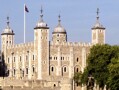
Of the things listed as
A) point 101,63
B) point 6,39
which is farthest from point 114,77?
→ point 6,39

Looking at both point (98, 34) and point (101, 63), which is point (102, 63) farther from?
point (98, 34)

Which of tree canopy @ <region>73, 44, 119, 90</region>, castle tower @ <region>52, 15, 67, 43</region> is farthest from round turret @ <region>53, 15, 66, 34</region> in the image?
tree canopy @ <region>73, 44, 119, 90</region>

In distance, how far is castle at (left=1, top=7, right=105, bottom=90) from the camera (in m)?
103

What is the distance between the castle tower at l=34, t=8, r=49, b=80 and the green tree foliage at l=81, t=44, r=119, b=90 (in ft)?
64.6

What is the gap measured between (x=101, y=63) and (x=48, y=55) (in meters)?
25.5

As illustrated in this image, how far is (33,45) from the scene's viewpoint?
105500 millimetres

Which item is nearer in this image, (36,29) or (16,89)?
(16,89)

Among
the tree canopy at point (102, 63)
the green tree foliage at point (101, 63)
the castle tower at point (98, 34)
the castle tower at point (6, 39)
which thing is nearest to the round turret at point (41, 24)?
the castle tower at point (98, 34)

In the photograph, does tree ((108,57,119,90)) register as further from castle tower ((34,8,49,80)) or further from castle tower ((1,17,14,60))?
castle tower ((1,17,14,60))

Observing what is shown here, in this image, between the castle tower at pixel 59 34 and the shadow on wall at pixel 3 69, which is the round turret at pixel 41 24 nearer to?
the castle tower at pixel 59 34

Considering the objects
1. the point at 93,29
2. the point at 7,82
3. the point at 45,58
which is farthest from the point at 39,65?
the point at 7,82

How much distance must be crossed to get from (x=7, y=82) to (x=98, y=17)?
30.2 metres

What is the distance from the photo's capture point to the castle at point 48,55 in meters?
103

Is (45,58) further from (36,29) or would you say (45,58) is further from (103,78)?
(103,78)
